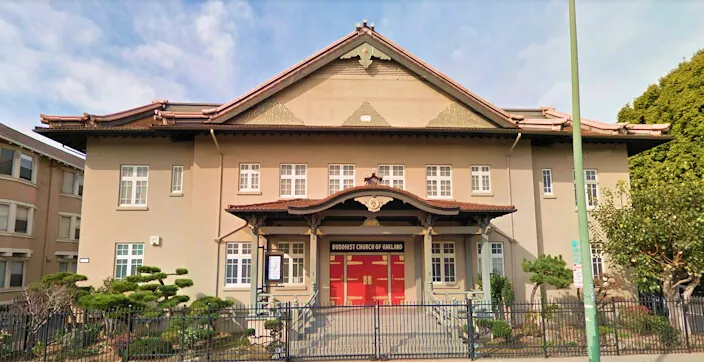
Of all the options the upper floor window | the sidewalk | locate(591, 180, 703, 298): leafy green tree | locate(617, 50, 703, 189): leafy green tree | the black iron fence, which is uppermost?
locate(617, 50, 703, 189): leafy green tree

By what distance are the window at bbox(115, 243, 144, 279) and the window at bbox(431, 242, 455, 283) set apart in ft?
40.1

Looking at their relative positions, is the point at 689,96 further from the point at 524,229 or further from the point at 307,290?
the point at 307,290

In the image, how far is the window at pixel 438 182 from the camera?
18422 mm

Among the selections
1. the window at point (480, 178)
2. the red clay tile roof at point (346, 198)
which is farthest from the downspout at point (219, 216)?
the window at point (480, 178)

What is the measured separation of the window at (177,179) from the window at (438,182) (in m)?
10.6

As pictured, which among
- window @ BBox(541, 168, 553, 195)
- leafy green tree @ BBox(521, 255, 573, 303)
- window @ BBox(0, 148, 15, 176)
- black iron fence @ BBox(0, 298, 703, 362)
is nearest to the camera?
black iron fence @ BBox(0, 298, 703, 362)

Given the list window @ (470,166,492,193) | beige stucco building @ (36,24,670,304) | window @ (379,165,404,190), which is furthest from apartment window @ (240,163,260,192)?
window @ (470,166,492,193)

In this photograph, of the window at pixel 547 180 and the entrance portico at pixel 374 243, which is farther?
the window at pixel 547 180

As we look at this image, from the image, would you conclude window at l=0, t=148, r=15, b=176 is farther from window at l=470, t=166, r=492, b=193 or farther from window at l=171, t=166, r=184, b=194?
window at l=470, t=166, r=492, b=193

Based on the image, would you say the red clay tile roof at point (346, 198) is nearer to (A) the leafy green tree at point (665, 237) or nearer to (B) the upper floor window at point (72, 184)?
(A) the leafy green tree at point (665, 237)

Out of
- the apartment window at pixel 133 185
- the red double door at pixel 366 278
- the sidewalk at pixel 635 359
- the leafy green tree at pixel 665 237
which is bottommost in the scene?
the sidewalk at pixel 635 359

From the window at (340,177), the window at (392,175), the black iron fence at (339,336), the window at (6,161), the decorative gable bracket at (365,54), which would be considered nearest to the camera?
the black iron fence at (339,336)

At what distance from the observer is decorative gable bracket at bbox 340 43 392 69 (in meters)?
18.6

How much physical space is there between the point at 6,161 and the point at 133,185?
8744 millimetres
